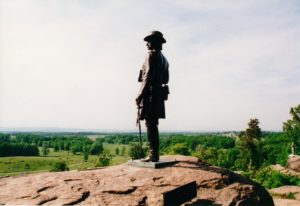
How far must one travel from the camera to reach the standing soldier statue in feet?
28.6

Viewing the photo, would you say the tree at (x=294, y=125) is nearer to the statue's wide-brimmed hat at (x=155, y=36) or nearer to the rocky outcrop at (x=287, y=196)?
the rocky outcrop at (x=287, y=196)

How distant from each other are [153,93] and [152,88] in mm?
133

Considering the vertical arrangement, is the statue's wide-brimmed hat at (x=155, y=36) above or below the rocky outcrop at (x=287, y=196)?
above

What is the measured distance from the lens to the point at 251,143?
6044 cm

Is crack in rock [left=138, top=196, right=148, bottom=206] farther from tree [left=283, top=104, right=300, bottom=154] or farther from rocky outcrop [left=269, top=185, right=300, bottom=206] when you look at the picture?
tree [left=283, top=104, right=300, bottom=154]

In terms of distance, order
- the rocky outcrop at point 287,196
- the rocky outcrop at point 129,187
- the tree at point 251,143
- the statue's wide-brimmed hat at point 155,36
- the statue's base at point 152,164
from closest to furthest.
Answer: the rocky outcrop at point 129,187 < the statue's base at point 152,164 < the statue's wide-brimmed hat at point 155,36 < the rocky outcrop at point 287,196 < the tree at point 251,143

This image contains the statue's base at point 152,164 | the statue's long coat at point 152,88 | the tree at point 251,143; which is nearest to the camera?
the statue's base at point 152,164

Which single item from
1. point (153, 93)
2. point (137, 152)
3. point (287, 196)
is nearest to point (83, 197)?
point (153, 93)

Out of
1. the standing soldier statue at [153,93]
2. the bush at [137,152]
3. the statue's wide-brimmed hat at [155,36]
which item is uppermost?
the statue's wide-brimmed hat at [155,36]

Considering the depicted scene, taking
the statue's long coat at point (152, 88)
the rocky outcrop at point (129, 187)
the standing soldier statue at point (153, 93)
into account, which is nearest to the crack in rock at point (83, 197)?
the rocky outcrop at point (129, 187)

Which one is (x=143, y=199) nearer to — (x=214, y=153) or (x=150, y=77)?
(x=150, y=77)

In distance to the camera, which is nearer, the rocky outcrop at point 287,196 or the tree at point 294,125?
the rocky outcrop at point 287,196

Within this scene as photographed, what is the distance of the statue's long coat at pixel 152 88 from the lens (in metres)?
8.69

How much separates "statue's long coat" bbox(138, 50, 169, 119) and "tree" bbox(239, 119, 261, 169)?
54766 millimetres
